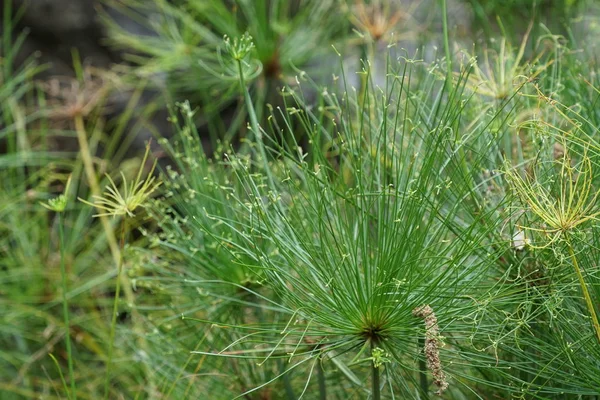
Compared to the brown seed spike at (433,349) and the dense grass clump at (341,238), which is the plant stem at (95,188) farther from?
the brown seed spike at (433,349)

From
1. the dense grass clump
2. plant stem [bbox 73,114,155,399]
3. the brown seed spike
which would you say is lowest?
the brown seed spike

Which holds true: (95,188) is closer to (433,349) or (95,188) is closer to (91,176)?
(91,176)

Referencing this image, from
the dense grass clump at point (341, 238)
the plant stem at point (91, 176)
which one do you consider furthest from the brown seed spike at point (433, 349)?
the plant stem at point (91, 176)

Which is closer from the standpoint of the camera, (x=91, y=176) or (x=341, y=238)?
(x=341, y=238)

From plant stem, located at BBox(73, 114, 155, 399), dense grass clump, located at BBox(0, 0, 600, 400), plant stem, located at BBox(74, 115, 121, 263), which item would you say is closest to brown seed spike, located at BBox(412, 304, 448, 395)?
dense grass clump, located at BBox(0, 0, 600, 400)

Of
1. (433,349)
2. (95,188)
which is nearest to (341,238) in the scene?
(433,349)

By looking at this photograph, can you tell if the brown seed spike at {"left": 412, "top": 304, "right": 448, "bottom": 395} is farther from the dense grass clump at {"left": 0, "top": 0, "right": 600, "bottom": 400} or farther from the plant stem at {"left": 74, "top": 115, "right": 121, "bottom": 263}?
the plant stem at {"left": 74, "top": 115, "right": 121, "bottom": 263}

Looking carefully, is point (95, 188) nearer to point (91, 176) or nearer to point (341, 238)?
point (91, 176)

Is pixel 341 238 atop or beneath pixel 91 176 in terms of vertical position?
beneath

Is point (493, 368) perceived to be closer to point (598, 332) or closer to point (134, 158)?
point (598, 332)

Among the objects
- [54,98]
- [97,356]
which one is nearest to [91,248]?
[97,356]

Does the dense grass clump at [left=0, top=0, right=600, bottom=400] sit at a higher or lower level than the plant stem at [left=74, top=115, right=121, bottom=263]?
lower
